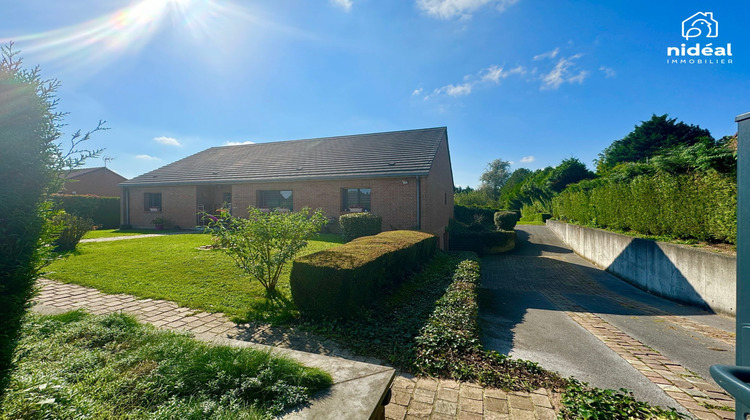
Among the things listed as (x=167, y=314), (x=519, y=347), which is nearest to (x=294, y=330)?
(x=167, y=314)

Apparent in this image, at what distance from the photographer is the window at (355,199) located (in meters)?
14.1

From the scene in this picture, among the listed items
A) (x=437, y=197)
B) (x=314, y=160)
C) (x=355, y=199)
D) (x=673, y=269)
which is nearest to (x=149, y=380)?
(x=673, y=269)

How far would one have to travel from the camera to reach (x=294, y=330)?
4.01 meters

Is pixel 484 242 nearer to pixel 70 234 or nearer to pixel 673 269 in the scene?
pixel 673 269

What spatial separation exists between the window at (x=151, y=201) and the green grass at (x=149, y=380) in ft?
61.9

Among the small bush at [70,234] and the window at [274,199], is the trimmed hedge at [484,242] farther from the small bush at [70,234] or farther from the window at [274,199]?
the small bush at [70,234]

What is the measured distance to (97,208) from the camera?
19188 millimetres

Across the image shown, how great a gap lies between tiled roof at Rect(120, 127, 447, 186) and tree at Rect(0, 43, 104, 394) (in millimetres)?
11208

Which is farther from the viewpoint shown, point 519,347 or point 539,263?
point 539,263

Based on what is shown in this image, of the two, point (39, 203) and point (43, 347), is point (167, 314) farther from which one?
point (39, 203)

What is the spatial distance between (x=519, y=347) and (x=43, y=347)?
5.27 metres

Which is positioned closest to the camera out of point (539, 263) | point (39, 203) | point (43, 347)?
point (39, 203)

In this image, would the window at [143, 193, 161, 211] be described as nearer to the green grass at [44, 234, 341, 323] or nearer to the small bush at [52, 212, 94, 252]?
the small bush at [52, 212, 94, 252]

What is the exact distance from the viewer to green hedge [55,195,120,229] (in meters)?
17.6
